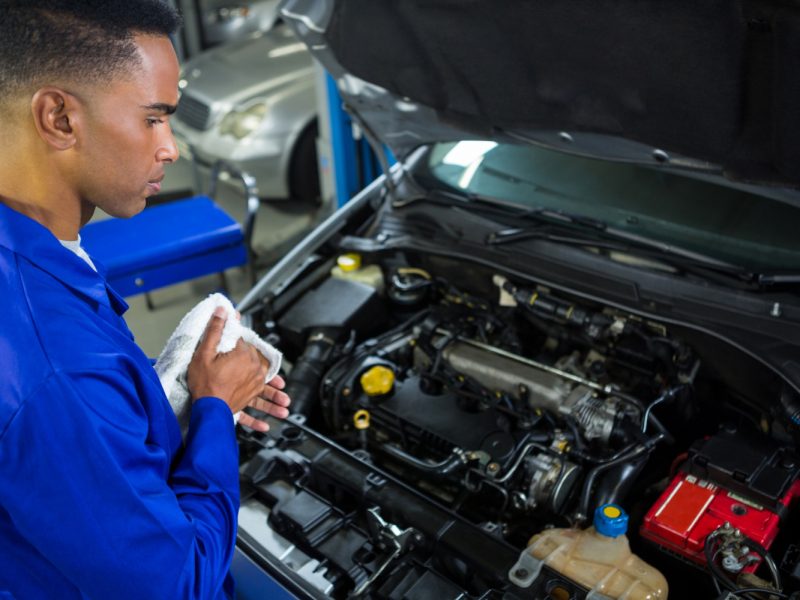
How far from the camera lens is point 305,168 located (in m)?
5.18

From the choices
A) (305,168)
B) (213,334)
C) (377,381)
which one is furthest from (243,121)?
(213,334)

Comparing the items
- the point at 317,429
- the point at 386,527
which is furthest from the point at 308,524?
the point at 317,429

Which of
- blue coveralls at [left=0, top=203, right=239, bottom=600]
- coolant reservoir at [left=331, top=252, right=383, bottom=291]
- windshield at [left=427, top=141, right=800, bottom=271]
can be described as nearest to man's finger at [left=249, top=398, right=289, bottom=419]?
blue coveralls at [left=0, top=203, right=239, bottom=600]

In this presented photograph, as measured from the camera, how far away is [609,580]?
63.8 inches

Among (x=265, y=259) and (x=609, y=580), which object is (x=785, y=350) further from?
(x=265, y=259)

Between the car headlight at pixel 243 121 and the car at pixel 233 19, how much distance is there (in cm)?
227

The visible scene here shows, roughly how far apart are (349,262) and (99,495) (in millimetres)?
1696

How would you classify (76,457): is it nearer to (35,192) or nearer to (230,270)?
(35,192)

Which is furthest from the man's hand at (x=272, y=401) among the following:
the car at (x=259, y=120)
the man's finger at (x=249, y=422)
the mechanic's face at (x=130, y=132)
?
the car at (x=259, y=120)

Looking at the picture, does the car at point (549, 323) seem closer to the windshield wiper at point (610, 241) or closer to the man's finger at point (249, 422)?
the windshield wiper at point (610, 241)

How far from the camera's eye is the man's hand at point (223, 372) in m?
1.43

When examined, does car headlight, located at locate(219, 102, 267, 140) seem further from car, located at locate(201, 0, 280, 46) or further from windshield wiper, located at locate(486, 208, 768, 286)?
windshield wiper, located at locate(486, 208, 768, 286)

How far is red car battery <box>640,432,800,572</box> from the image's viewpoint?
169cm

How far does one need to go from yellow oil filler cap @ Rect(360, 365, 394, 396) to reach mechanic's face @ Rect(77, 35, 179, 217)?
1.11 meters
